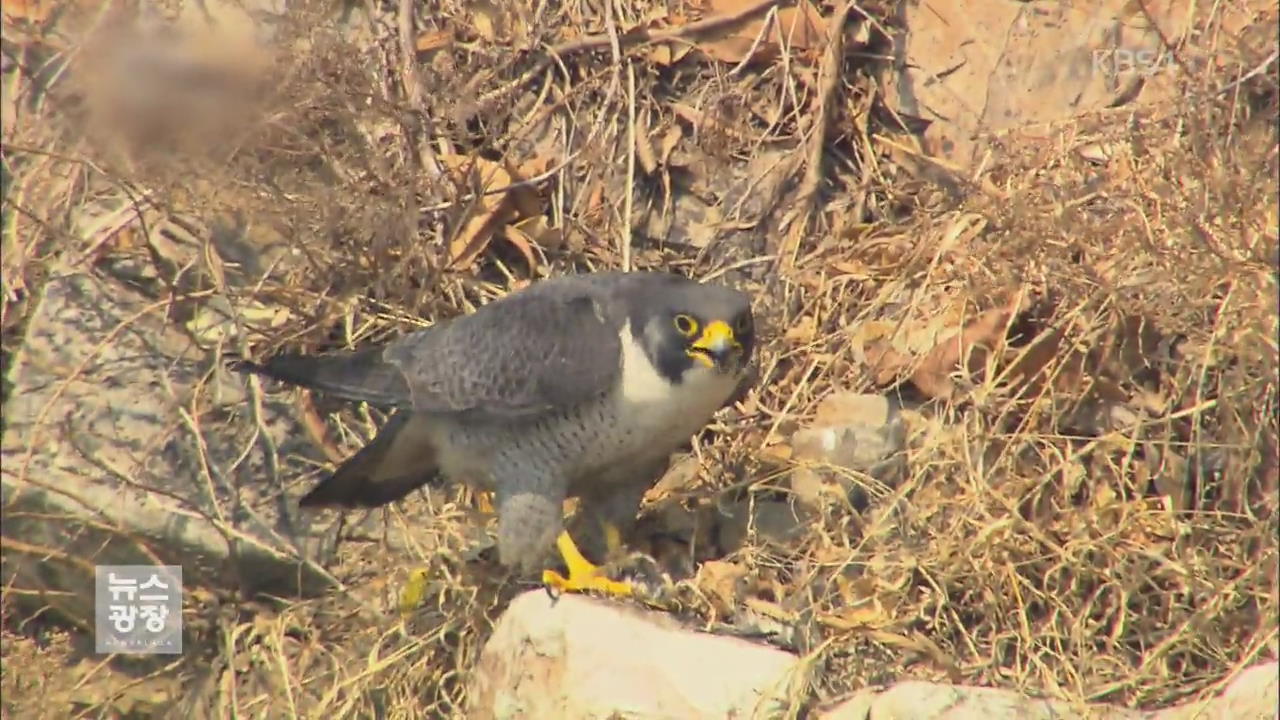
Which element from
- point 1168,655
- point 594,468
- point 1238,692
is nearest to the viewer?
point 1238,692

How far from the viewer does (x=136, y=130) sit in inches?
176

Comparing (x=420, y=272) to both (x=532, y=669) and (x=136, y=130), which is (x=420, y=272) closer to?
(x=136, y=130)

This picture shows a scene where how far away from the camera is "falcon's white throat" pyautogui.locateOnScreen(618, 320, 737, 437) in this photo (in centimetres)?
392

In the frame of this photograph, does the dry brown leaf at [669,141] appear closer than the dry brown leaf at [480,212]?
No

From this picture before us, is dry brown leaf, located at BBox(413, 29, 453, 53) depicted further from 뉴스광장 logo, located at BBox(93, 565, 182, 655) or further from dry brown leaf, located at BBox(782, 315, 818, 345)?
뉴스광장 logo, located at BBox(93, 565, 182, 655)

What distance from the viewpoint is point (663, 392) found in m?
3.93

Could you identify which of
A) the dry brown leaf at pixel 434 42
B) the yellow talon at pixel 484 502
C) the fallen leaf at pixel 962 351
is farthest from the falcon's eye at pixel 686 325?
the dry brown leaf at pixel 434 42

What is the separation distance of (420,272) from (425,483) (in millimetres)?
761

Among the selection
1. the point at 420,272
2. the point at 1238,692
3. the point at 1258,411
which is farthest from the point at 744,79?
the point at 1238,692

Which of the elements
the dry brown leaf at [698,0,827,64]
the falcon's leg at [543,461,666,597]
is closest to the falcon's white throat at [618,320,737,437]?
the falcon's leg at [543,461,666,597]

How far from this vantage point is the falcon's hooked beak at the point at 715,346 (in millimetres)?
3891

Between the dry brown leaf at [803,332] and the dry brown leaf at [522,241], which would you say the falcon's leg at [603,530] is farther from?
the dry brown leaf at [522,241]

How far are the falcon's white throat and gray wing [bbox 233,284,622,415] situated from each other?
0.04 metres

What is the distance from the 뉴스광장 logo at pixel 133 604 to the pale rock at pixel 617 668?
4.03 ft
